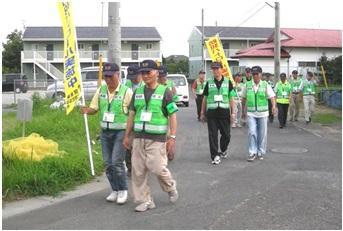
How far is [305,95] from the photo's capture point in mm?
16578

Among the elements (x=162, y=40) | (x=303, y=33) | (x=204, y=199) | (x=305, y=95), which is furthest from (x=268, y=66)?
(x=204, y=199)

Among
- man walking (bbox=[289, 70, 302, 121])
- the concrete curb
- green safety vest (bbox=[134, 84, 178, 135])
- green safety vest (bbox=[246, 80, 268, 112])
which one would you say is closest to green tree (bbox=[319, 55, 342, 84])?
man walking (bbox=[289, 70, 302, 121])

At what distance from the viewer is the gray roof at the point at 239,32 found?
57062 millimetres

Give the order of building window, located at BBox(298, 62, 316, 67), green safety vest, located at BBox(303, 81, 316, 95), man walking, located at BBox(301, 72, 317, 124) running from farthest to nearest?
building window, located at BBox(298, 62, 316, 67) → green safety vest, located at BBox(303, 81, 316, 95) → man walking, located at BBox(301, 72, 317, 124)

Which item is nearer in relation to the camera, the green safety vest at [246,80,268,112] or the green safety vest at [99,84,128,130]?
the green safety vest at [99,84,128,130]

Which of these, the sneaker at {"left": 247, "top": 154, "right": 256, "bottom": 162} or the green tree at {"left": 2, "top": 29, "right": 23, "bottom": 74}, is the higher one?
the green tree at {"left": 2, "top": 29, "right": 23, "bottom": 74}

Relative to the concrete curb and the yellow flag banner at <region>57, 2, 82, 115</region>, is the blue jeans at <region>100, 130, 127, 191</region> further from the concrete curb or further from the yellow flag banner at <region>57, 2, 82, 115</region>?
the yellow flag banner at <region>57, 2, 82, 115</region>

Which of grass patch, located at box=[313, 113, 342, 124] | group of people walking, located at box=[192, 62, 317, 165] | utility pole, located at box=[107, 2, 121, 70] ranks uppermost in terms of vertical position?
utility pole, located at box=[107, 2, 121, 70]

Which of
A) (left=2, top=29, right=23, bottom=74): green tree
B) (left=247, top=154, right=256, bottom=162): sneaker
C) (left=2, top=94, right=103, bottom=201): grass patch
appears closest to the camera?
(left=2, top=94, right=103, bottom=201): grass patch

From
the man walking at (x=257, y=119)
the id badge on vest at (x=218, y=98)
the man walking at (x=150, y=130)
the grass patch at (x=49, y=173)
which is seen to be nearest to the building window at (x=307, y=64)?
the man walking at (x=257, y=119)

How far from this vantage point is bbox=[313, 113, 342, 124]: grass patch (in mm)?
16844

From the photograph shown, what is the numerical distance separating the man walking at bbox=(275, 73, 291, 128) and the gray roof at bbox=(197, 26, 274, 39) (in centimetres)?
4082

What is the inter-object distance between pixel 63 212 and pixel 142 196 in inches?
37.6

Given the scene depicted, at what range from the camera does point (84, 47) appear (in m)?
53.0
